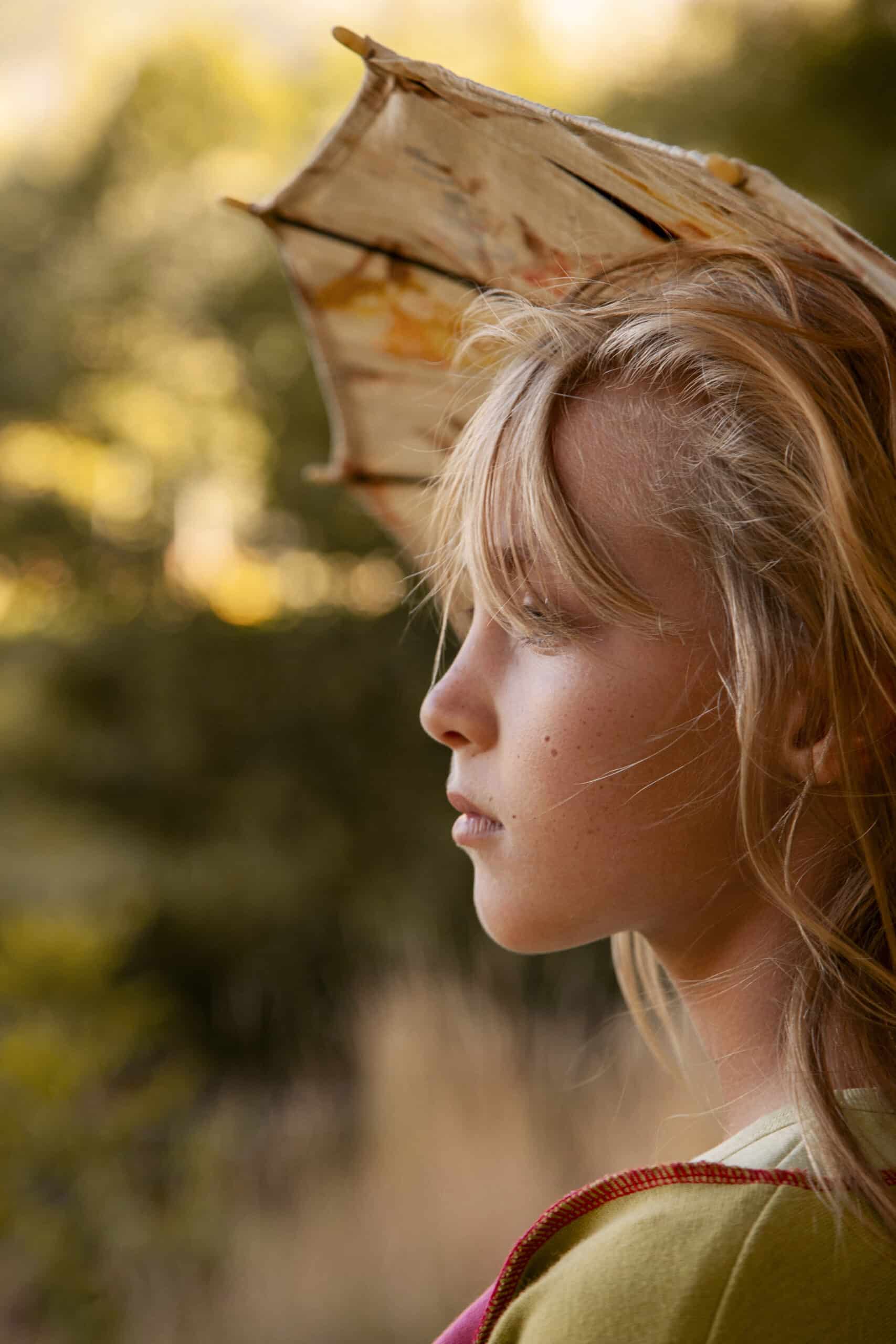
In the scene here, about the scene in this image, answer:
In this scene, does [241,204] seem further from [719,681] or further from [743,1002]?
[743,1002]

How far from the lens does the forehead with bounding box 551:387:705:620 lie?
66cm

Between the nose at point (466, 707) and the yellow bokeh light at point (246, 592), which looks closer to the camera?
the nose at point (466, 707)

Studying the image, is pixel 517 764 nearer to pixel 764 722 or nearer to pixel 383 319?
pixel 764 722

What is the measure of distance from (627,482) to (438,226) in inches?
10.6

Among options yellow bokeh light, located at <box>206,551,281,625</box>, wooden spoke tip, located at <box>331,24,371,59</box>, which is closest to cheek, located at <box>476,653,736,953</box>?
wooden spoke tip, located at <box>331,24,371,59</box>

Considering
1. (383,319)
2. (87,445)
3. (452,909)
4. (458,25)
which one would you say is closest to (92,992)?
(452,909)

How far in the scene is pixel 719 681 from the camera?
2.13 ft

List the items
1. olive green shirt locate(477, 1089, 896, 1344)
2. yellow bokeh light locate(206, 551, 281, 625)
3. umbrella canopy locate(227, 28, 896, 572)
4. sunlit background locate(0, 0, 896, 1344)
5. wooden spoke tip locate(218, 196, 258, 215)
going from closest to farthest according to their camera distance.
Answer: olive green shirt locate(477, 1089, 896, 1344)
umbrella canopy locate(227, 28, 896, 572)
wooden spoke tip locate(218, 196, 258, 215)
sunlit background locate(0, 0, 896, 1344)
yellow bokeh light locate(206, 551, 281, 625)

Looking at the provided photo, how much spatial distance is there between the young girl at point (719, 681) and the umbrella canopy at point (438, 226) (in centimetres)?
7

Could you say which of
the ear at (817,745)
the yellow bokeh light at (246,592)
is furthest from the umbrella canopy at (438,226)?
the yellow bokeh light at (246,592)

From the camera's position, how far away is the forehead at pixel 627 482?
0.66 m

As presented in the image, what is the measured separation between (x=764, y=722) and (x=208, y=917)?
2.67m

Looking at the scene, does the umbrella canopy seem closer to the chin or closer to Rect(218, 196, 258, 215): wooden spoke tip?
Rect(218, 196, 258, 215): wooden spoke tip

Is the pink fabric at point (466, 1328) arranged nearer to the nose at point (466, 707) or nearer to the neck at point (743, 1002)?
the neck at point (743, 1002)
